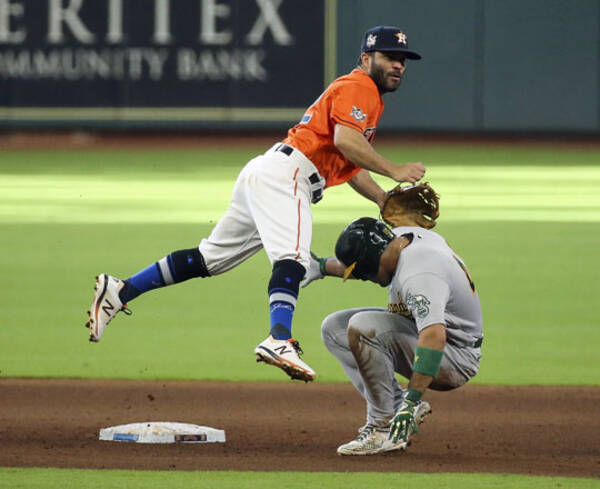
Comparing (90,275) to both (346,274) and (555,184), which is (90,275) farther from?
(555,184)

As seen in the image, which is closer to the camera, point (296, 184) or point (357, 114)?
point (357, 114)

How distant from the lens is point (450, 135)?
84.9ft

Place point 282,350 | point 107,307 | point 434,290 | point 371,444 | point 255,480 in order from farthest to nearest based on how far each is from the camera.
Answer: point 107,307 → point 371,444 → point 282,350 → point 434,290 → point 255,480

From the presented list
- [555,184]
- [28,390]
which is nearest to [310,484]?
[28,390]

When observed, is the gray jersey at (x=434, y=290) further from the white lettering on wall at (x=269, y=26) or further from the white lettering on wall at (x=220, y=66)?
the white lettering on wall at (x=269, y=26)

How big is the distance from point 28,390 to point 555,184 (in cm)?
1217

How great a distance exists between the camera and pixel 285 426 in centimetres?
620

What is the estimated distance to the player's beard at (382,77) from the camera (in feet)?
20.3

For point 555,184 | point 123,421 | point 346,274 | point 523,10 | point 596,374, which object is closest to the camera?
point 346,274

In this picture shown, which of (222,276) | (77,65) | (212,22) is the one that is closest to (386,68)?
(222,276)

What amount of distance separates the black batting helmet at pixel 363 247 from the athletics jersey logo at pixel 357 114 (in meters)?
0.77

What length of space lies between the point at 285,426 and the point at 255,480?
1.19 meters

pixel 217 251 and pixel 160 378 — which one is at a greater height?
pixel 217 251

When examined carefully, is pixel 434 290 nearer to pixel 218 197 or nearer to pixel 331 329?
pixel 331 329
